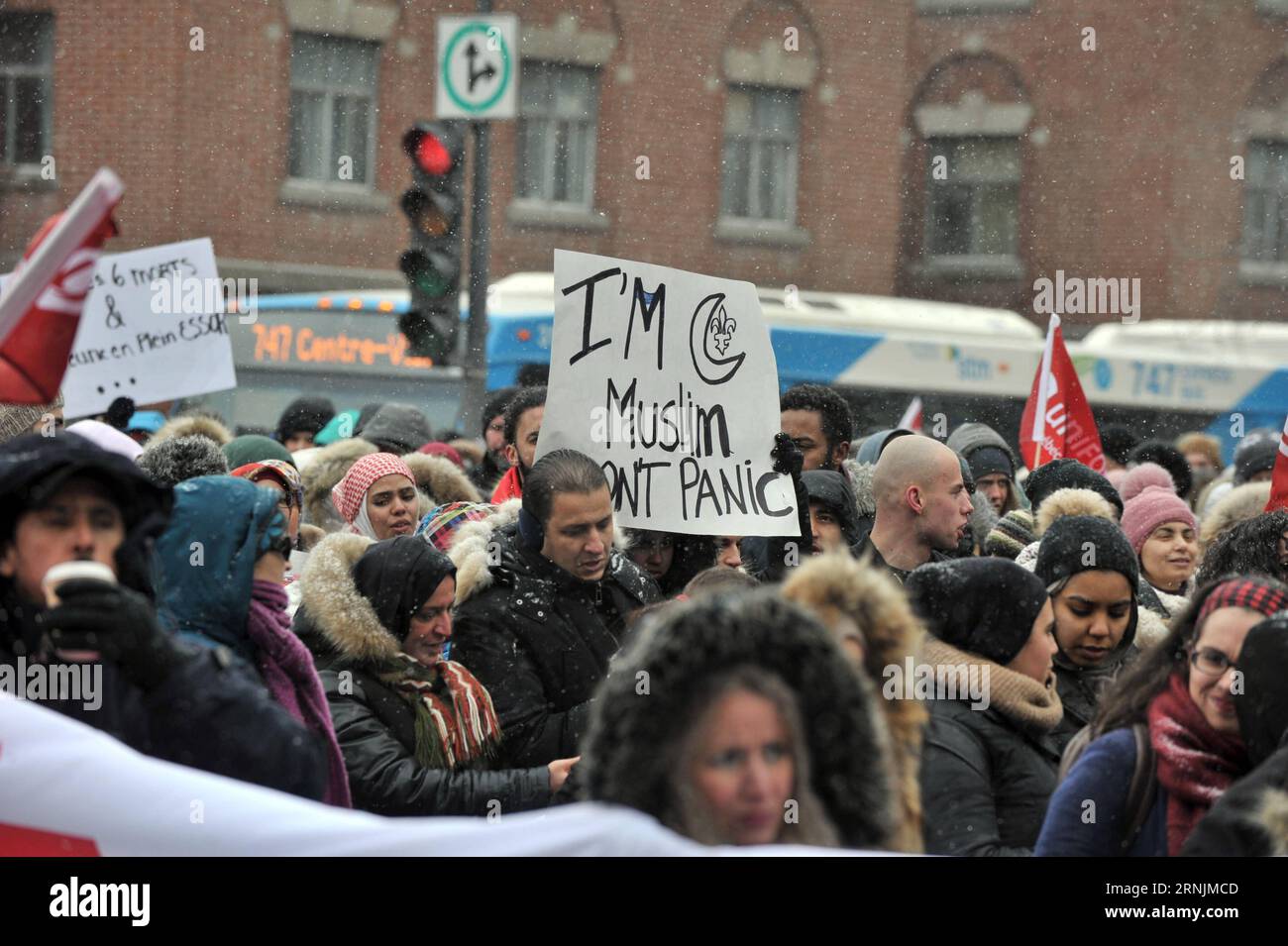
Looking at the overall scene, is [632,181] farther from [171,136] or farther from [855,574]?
[855,574]

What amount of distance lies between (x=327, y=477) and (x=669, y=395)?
1.89m

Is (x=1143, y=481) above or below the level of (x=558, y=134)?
below

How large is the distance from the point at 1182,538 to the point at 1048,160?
18.5 meters

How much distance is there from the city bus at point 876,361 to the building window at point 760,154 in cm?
467

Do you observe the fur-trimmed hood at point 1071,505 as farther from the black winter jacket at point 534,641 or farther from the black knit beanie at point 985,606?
the black knit beanie at point 985,606

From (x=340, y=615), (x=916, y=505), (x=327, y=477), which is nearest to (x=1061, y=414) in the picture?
(x=916, y=505)

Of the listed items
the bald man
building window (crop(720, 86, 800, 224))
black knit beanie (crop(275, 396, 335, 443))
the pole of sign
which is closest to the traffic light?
the pole of sign

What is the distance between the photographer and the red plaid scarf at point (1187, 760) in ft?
10.4

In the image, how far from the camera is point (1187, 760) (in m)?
3.21

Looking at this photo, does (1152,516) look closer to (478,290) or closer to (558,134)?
(478,290)

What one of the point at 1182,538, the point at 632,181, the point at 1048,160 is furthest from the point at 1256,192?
the point at 1182,538

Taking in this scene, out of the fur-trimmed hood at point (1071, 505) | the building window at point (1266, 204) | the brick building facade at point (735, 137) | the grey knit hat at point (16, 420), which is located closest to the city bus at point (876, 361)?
the brick building facade at point (735, 137)

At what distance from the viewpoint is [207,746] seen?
9.21 ft

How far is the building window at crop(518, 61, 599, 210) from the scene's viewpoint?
22062 mm
